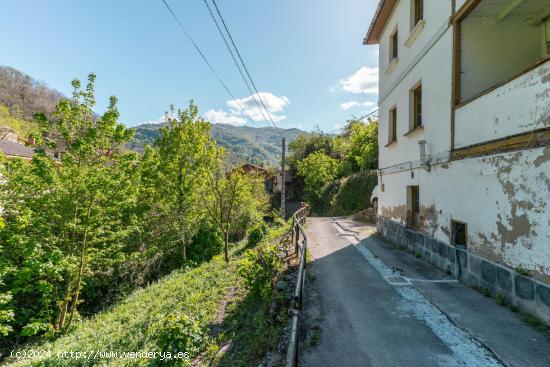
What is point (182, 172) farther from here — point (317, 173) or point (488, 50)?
point (317, 173)

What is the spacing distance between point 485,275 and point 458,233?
1155 millimetres

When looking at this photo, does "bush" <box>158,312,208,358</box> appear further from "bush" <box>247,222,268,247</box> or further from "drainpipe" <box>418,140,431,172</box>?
"bush" <box>247,222,268,247</box>

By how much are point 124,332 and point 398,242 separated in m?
8.52

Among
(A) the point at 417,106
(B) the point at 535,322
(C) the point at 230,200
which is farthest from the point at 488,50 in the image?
(C) the point at 230,200

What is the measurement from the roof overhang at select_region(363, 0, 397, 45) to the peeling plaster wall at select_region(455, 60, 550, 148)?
6.29 metres

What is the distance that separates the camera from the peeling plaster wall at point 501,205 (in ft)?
12.0

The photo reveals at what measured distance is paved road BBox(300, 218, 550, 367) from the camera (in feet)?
9.79

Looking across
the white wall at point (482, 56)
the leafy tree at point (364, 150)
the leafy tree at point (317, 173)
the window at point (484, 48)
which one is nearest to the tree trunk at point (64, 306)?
the window at point (484, 48)

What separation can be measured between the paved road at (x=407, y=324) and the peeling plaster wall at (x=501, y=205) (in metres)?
0.87

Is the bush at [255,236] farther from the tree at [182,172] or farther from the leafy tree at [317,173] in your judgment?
the leafy tree at [317,173]

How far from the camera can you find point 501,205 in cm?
439

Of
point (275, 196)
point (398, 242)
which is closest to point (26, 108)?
point (275, 196)

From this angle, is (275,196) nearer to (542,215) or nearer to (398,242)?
(398,242)

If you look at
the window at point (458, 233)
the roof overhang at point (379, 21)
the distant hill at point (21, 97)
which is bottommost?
the window at point (458, 233)
